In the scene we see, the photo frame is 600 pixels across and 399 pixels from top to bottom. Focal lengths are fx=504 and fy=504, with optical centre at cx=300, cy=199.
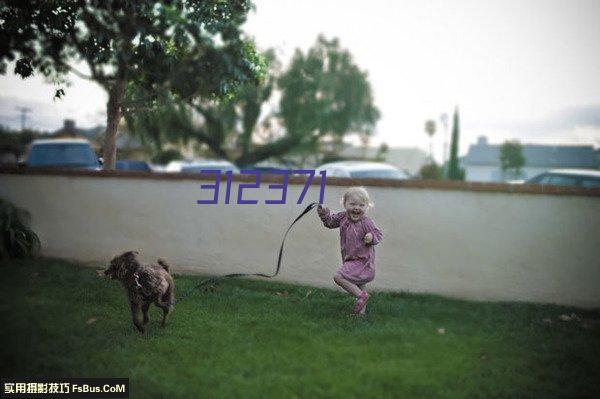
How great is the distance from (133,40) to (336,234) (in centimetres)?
432

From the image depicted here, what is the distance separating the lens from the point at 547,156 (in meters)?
75.2

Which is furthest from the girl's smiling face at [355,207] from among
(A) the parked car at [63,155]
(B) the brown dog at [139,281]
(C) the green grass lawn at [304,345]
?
(A) the parked car at [63,155]

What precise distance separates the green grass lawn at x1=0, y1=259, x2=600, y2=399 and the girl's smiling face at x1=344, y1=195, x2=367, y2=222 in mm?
1049

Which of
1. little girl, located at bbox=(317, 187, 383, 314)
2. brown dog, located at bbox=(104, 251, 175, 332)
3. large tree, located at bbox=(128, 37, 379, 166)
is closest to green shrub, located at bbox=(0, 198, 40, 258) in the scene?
brown dog, located at bbox=(104, 251, 175, 332)

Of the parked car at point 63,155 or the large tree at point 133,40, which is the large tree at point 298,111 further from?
the large tree at point 133,40

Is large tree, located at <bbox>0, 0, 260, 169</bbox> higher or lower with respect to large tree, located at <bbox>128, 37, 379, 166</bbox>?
lower

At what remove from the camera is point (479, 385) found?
3.68m

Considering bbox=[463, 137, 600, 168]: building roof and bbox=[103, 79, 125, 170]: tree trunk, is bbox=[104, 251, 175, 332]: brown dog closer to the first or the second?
bbox=[103, 79, 125, 170]: tree trunk

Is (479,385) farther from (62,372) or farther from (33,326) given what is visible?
(33,326)

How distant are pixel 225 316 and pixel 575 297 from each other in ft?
13.2

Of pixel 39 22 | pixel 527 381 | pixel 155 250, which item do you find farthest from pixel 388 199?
pixel 39 22

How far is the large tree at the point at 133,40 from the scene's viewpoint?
24.1 ft

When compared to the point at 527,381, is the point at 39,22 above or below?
above

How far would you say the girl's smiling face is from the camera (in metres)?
5.18
